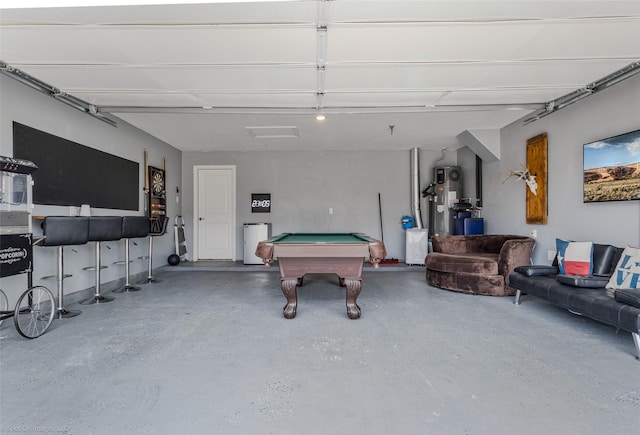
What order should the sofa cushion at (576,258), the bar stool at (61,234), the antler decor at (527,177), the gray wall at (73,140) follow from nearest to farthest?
the bar stool at (61,234), the gray wall at (73,140), the sofa cushion at (576,258), the antler decor at (527,177)

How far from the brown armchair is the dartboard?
4.95 m

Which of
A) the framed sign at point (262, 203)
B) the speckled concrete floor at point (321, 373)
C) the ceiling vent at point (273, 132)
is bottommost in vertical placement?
the speckled concrete floor at point (321, 373)

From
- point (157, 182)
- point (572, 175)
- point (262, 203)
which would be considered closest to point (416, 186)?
point (572, 175)

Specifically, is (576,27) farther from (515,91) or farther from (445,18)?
(515,91)

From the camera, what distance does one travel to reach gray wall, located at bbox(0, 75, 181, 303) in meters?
3.36

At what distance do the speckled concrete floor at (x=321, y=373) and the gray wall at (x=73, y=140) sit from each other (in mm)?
787

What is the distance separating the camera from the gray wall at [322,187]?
7.47 m

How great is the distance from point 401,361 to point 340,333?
720 millimetres

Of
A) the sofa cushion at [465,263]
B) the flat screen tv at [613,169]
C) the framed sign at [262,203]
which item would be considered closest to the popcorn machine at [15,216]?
the framed sign at [262,203]

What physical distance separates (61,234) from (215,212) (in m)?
4.26

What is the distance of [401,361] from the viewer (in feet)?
7.94

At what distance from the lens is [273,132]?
5934mm

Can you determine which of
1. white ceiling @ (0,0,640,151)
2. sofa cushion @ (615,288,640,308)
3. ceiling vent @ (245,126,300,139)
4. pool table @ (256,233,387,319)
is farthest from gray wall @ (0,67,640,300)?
pool table @ (256,233,387,319)

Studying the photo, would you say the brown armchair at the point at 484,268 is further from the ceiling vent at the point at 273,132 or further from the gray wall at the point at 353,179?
the ceiling vent at the point at 273,132
